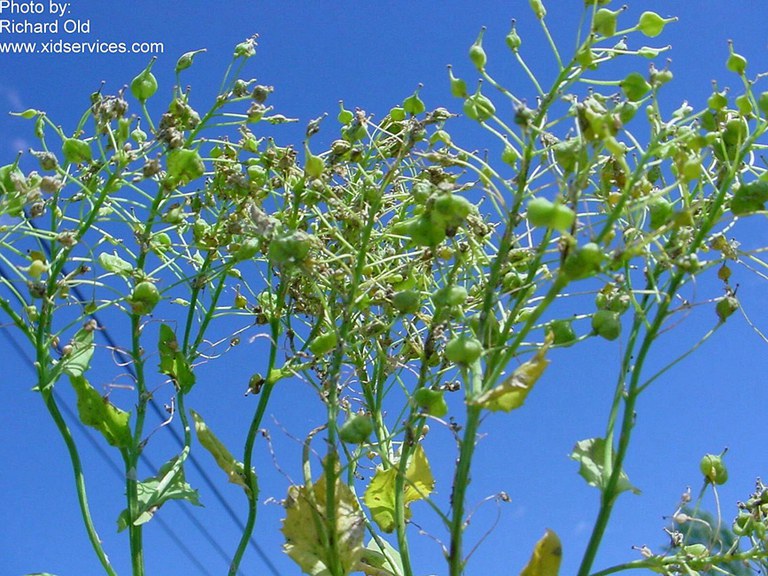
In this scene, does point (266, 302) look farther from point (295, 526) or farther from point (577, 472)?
point (577, 472)

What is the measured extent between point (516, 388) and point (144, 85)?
0.48 metres

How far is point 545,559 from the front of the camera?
618mm

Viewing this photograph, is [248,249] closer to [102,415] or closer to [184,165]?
[184,165]

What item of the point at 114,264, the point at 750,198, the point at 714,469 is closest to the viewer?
the point at 750,198

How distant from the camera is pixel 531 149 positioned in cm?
60

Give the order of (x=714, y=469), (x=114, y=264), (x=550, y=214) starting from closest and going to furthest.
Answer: (x=550, y=214), (x=714, y=469), (x=114, y=264)

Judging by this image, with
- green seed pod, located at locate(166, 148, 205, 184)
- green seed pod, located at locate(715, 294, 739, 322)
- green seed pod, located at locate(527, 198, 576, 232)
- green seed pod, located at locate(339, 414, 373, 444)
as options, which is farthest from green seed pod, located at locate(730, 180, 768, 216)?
green seed pod, located at locate(166, 148, 205, 184)

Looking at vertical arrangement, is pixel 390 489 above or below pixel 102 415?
below

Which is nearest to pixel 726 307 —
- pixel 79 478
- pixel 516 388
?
pixel 516 388

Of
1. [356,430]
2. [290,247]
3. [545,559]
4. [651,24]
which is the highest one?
[651,24]

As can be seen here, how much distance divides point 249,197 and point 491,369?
1.04 ft

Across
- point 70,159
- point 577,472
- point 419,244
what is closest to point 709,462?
point 577,472

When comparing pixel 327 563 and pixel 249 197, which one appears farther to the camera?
pixel 249 197

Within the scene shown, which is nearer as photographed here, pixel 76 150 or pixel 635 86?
pixel 635 86
